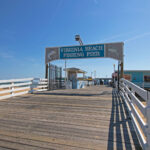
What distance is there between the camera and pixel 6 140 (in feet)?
6.35

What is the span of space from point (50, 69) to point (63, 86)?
3245 millimetres

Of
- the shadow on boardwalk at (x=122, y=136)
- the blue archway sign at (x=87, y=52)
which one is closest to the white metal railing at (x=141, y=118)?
the shadow on boardwalk at (x=122, y=136)

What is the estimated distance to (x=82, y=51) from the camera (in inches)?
336

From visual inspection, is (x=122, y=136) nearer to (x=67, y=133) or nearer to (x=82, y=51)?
(x=67, y=133)

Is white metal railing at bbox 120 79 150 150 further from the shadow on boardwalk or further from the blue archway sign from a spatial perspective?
the blue archway sign

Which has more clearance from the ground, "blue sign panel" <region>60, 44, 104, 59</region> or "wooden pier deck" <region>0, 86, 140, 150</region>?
"blue sign panel" <region>60, 44, 104, 59</region>

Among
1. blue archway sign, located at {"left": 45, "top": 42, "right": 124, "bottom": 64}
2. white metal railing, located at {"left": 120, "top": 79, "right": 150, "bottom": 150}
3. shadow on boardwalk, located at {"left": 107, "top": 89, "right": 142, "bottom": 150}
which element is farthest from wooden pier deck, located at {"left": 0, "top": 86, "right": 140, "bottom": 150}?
blue archway sign, located at {"left": 45, "top": 42, "right": 124, "bottom": 64}

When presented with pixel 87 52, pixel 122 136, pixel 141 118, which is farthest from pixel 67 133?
pixel 87 52

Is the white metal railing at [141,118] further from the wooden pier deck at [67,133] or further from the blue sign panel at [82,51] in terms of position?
the blue sign panel at [82,51]

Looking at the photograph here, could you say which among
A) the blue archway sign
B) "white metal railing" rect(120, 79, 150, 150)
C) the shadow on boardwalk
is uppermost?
the blue archway sign

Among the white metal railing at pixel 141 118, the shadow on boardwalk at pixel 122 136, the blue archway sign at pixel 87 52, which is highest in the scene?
the blue archway sign at pixel 87 52

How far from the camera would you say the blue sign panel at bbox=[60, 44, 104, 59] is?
8211 millimetres

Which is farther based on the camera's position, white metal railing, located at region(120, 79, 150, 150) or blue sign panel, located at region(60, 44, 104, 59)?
blue sign panel, located at region(60, 44, 104, 59)

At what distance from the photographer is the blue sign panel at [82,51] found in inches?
323
